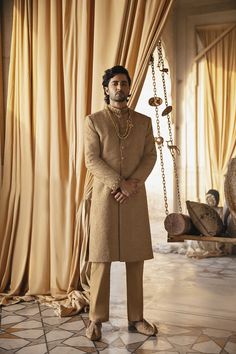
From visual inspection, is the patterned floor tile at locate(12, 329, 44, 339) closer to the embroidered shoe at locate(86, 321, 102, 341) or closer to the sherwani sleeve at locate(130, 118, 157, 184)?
the embroidered shoe at locate(86, 321, 102, 341)

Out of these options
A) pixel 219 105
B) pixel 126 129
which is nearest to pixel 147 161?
pixel 126 129

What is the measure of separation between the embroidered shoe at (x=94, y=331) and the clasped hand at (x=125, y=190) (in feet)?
2.99

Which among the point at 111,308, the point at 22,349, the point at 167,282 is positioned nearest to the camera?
the point at 22,349

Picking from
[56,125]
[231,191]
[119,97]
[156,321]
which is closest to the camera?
[231,191]

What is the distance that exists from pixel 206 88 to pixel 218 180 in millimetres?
1744

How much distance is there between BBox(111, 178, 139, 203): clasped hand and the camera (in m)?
3.01

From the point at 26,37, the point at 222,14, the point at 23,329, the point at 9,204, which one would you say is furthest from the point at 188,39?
the point at 23,329

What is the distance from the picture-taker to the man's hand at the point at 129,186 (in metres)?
3.01

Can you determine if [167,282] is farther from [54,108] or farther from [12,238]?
[54,108]

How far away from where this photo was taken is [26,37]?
428 centimetres

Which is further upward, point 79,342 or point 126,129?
point 126,129

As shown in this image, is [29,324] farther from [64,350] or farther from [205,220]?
[205,220]

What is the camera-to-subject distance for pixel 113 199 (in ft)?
10.2

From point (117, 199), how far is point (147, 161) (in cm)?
39
